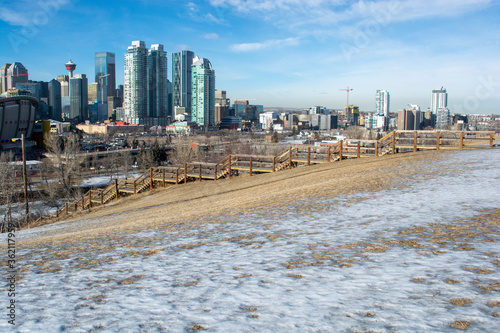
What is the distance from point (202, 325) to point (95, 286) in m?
2.40

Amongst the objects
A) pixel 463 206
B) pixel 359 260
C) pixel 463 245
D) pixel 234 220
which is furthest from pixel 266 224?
pixel 463 206

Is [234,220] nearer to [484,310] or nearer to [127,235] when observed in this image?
[127,235]

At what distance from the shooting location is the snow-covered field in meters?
4.42

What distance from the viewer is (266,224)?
9.75m

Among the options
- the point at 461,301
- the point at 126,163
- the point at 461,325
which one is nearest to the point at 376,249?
the point at 461,301

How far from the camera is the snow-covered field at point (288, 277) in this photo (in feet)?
14.5

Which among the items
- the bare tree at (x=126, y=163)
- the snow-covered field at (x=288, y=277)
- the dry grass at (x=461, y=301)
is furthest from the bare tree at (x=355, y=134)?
the dry grass at (x=461, y=301)

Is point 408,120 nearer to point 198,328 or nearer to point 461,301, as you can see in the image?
point 461,301

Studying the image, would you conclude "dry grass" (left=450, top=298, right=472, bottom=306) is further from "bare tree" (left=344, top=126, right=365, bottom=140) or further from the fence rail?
"bare tree" (left=344, top=126, right=365, bottom=140)

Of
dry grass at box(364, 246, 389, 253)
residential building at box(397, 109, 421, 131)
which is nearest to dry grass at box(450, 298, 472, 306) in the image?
dry grass at box(364, 246, 389, 253)

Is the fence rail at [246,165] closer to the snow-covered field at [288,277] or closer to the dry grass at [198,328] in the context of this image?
the snow-covered field at [288,277]

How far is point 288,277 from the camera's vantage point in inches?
226

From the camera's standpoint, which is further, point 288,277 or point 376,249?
point 376,249

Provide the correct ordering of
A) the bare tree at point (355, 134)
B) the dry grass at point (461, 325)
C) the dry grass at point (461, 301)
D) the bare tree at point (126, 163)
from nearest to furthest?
the dry grass at point (461, 325), the dry grass at point (461, 301), the bare tree at point (126, 163), the bare tree at point (355, 134)
